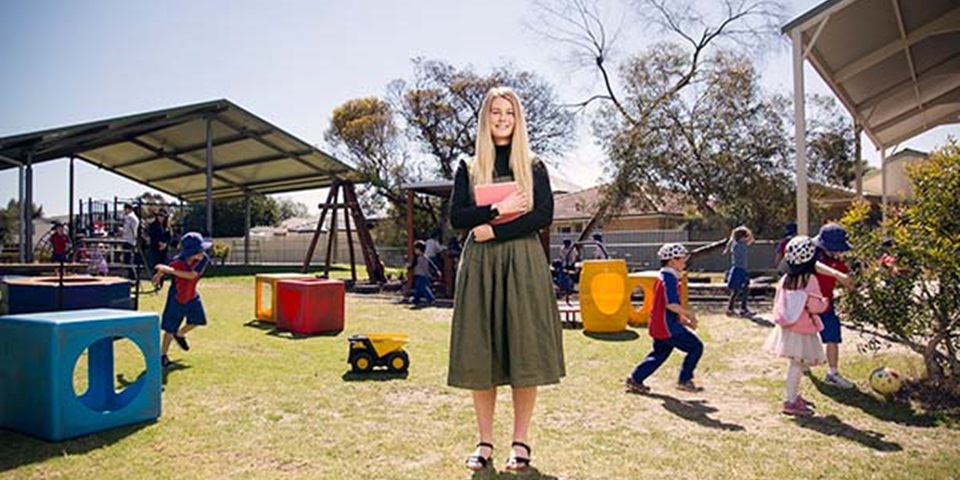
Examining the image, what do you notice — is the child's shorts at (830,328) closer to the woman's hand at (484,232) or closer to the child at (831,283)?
the child at (831,283)

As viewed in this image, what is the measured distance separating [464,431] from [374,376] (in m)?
2.18

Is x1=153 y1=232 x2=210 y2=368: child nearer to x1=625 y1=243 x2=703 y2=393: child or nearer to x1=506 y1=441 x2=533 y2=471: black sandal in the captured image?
x1=625 y1=243 x2=703 y2=393: child

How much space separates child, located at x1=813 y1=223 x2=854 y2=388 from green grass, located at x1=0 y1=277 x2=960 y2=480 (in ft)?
0.73

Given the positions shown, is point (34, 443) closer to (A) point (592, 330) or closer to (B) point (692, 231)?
(A) point (592, 330)

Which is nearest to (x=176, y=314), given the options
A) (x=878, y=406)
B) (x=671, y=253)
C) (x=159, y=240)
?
(x=671, y=253)

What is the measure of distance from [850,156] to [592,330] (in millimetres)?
21041

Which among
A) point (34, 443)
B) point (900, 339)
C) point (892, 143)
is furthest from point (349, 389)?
point (892, 143)

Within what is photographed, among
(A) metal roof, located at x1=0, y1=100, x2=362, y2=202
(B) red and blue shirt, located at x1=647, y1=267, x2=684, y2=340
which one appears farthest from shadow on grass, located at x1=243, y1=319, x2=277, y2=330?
(A) metal roof, located at x1=0, y1=100, x2=362, y2=202

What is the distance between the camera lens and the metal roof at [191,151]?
19375 mm

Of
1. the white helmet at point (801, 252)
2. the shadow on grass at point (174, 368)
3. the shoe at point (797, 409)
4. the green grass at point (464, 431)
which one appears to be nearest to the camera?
the green grass at point (464, 431)

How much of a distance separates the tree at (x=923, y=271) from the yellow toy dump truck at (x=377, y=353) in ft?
13.7

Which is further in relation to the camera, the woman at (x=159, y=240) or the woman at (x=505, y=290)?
the woman at (x=159, y=240)

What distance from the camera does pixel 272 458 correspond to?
415 cm

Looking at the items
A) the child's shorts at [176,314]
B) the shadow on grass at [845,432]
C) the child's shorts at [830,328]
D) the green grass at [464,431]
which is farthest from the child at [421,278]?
the shadow on grass at [845,432]
